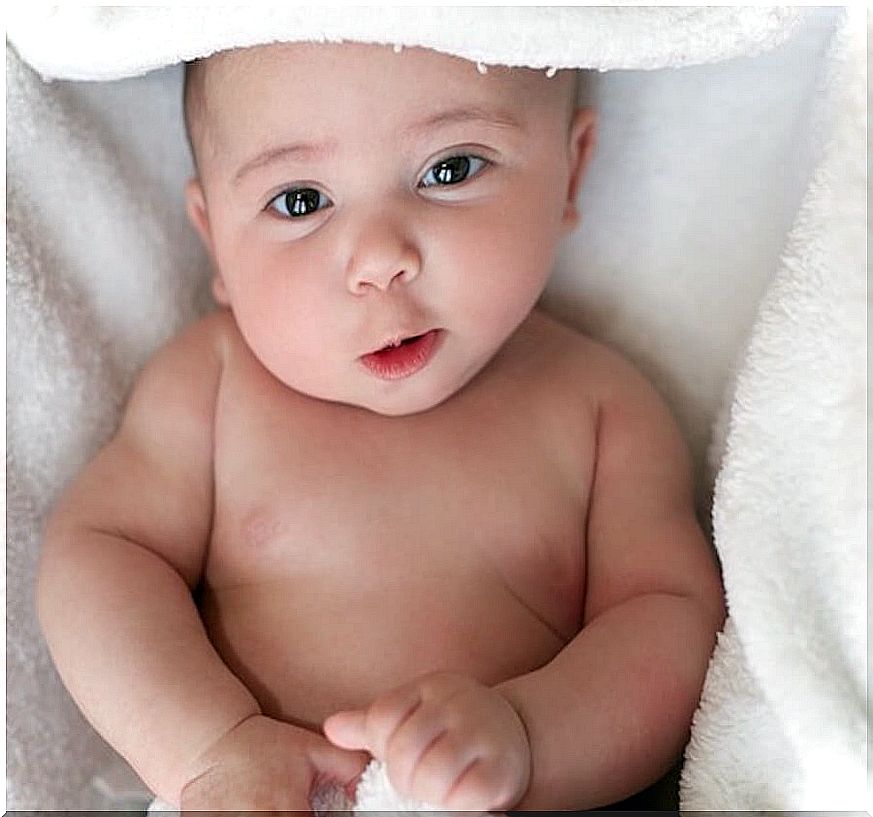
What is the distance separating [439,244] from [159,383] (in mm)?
308

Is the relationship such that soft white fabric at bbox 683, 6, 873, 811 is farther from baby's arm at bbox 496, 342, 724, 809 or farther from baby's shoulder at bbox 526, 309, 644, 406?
baby's shoulder at bbox 526, 309, 644, 406

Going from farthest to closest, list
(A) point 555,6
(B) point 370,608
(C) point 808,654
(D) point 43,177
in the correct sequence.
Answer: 1. (D) point 43,177
2. (B) point 370,608
3. (A) point 555,6
4. (C) point 808,654

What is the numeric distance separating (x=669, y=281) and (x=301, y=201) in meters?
0.40

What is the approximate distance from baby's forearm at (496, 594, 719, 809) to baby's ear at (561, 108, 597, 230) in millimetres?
370

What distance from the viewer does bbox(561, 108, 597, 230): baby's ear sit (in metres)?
1.34

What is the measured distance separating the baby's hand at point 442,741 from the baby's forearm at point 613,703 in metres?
0.06

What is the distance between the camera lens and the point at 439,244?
46.9 inches

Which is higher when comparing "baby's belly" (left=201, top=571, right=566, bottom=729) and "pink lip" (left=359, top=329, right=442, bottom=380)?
"pink lip" (left=359, top=329, right=442, bottom=380)

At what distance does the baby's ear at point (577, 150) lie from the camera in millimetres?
1341

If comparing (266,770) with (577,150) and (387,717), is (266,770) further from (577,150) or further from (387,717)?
(577,150)

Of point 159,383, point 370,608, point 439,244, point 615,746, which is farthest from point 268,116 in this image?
point 615,746

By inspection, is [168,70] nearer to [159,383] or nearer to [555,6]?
[159,383]

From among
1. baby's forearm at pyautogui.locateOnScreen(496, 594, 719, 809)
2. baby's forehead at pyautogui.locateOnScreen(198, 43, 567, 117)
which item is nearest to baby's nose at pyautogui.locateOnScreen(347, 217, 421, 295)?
baby's forehead at pyautogui.locateOnScreen(198, 43, 567, 117)

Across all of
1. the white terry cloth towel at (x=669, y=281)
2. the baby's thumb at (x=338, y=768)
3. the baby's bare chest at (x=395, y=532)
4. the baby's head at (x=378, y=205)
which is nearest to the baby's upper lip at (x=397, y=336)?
the baby's head at (x=378, y=205)
